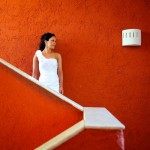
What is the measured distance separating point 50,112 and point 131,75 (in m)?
1.84

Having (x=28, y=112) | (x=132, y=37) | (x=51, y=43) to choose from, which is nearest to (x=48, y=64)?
(x=51, y=43)

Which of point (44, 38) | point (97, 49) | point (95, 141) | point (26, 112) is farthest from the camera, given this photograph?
point (97, 49)

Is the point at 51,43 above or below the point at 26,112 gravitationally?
above

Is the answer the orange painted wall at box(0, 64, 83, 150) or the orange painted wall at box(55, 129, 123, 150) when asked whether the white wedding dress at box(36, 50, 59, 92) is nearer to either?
the orange painted wall at box(0, 64, 83, 150)

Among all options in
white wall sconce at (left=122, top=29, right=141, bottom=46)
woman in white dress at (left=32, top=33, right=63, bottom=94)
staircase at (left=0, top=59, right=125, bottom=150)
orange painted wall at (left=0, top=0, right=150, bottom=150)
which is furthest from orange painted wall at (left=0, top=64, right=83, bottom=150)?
white wall sconce at (left=122, top=29, right=141, bottom=46)

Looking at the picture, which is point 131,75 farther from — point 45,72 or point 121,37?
point 45,72

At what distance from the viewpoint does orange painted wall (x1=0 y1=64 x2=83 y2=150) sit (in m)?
1.13

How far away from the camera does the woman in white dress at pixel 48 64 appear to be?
2.71m

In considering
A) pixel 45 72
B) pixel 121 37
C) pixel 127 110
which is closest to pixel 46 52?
pixel 45 72

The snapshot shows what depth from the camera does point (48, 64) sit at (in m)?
2.74

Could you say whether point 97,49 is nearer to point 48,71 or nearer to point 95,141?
point 48,71

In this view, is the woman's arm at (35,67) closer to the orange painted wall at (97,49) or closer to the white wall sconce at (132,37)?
the orange painted wall at (97,49)

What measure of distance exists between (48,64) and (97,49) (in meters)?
0.54

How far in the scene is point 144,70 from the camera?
113 inches
